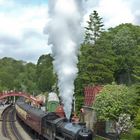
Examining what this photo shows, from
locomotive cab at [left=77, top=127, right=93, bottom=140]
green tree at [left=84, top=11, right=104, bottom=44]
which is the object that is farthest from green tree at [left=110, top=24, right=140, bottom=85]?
locomotive cab at [left=77, top=127, right=93, bottom=140]

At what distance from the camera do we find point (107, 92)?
53062 millimetres

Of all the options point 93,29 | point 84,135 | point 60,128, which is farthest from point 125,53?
point 84,135

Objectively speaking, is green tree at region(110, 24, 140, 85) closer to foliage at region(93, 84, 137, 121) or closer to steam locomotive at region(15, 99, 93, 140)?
foliage at region(93, 84, 137, 121)

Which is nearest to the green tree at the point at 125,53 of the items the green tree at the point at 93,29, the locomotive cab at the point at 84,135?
the green tree at the point at 93,29

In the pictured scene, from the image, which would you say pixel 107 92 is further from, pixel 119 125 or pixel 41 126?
pixel 41 126

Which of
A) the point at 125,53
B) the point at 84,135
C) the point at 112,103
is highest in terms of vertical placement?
the point at 125,53

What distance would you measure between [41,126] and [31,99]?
85.7 meters

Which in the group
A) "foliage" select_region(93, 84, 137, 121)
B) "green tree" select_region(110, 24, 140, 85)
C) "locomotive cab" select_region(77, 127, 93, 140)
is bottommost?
"locomotive cab" select_region(77, 127, 93, 140)

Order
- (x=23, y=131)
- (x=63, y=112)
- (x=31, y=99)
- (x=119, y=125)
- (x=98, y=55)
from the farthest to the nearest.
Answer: (x=31, y=99), (x=98, y=55), (x=23, y=131), (x=119, y=125), (x=63, y=112)

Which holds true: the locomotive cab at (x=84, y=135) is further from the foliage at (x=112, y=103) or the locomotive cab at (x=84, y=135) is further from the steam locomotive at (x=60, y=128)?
the foliage at (x=112, y=103)

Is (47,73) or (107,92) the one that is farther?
(47,73)

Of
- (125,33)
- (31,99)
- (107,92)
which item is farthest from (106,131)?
(31,99)

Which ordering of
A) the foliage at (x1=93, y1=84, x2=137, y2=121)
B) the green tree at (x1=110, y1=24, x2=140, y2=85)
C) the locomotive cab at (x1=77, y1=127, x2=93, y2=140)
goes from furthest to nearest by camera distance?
the green tree at (x1=110, y1=24, x2=140, y2=85), the foliage at (x1=93, y1=84, x2=137, y2=121), the locomotive cab at (x1=77, y1=127, x2=93, y2=140)

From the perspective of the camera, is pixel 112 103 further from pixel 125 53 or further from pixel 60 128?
pixel 125 53
